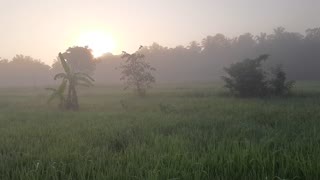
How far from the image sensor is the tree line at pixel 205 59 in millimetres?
69062

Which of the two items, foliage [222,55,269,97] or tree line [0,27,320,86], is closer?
foliage [222,55,269,97]

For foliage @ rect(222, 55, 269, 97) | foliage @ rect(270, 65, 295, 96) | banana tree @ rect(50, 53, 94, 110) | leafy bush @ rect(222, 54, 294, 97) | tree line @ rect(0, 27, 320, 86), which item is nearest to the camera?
banana tree @ rect(50, 53, 94, 110)

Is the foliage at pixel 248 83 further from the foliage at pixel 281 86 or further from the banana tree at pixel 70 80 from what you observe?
the banana tree at pixel 70 80

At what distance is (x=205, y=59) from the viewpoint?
88625 mm

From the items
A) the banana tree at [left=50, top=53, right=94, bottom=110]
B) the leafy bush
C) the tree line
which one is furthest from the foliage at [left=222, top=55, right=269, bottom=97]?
the tree line

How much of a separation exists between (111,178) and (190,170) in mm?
1233

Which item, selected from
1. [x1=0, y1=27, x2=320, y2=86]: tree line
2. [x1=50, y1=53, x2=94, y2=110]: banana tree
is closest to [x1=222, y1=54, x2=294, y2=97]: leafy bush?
[x1=50, y1=53, x2=94, y2=110]: banana tree

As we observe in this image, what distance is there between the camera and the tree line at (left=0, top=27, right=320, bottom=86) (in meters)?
69.1

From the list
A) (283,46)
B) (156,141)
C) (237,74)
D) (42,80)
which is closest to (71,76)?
(237,74)

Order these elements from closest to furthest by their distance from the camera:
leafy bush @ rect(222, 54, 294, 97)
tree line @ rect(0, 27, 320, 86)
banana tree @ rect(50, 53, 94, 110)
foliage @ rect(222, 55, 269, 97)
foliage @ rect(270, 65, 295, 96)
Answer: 1. banana tree @ rect(50, 53, 94, 110)
2. foliage @ rect(270, 65, 295, 96)
3. leafy bush @ rect(222, 54, 294, 97)
4. foliage @ rect(222, 55, 269, 97)
5. tree line @ rect(0, 27, 320, 86)

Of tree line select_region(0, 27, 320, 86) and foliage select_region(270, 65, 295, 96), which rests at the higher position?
tree line select_region(0, 27, 320, 86)

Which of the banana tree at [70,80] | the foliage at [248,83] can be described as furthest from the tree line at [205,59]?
the banana tree at [70,80]

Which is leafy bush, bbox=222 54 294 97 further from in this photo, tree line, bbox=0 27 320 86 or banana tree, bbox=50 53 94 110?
tree line, bbox=0 27 320 86

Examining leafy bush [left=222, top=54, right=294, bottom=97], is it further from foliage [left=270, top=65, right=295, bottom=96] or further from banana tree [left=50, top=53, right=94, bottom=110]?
banana tree [left=50, top=53, right=94, bottom=110]
